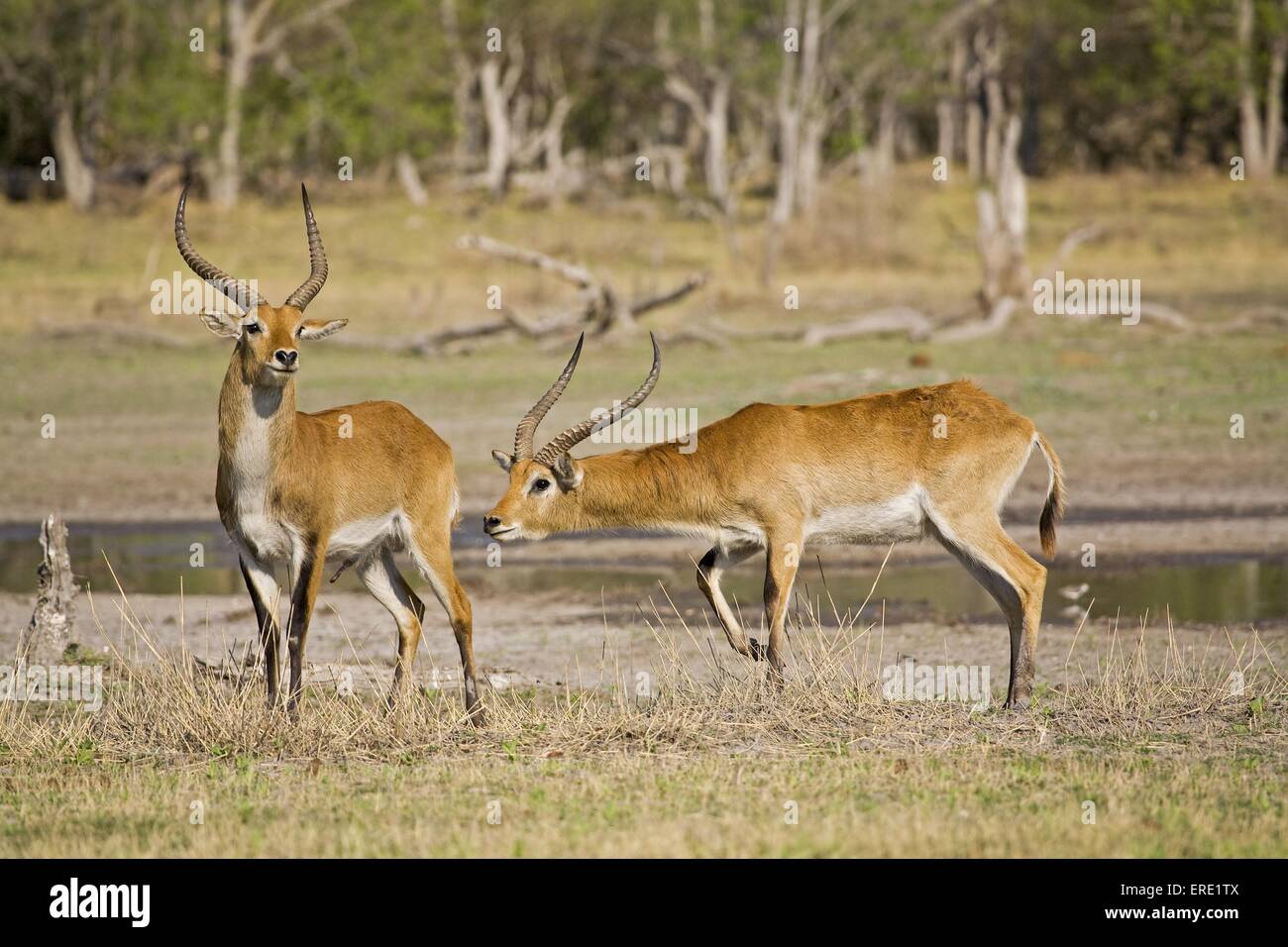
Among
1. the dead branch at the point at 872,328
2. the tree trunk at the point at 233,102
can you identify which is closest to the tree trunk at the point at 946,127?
the tree trunk at the point at 233,102

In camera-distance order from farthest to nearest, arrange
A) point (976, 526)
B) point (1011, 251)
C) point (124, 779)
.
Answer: point (1011, 251), point (976, 526), point (124, 779)

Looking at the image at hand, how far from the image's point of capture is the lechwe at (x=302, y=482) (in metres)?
7.41

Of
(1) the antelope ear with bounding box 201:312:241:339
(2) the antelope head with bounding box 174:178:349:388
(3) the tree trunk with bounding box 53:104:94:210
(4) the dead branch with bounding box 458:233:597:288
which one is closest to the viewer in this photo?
(2) the antelope head with bounding box 174:178:349:388

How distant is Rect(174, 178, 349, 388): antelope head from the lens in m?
7.23

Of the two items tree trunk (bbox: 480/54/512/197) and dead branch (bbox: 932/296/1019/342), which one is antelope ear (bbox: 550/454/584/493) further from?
tree trunk (bbox: 480/54/512/197)

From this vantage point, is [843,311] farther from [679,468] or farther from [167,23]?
[167,23]

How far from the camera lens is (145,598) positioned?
11070 millimetres

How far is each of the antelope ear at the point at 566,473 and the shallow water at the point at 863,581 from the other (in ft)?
8.63

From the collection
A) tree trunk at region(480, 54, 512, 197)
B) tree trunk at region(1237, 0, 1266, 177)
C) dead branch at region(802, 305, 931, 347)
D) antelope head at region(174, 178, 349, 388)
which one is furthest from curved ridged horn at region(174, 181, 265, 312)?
tree trunk at region(1237, 0, 1266, 177)

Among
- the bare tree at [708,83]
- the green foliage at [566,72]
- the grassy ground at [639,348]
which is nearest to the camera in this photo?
the grassy ground at [639,348]

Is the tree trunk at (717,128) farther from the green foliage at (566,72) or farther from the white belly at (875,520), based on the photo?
the white belly at (875,520)

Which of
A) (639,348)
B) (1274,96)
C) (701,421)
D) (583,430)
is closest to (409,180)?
(1274,96)

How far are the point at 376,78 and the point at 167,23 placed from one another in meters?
4.75
